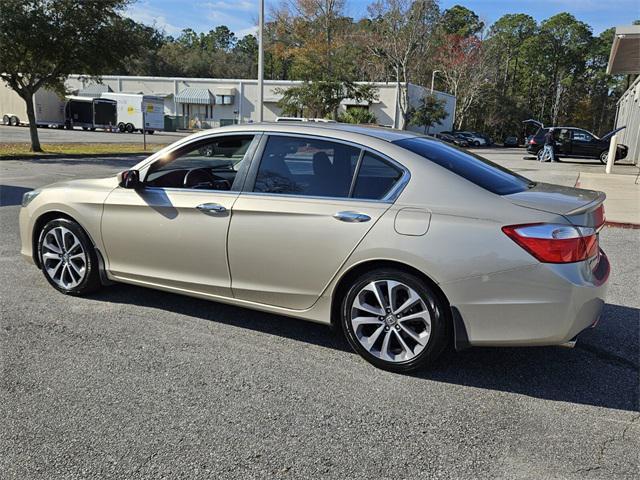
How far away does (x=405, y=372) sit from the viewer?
3543 millimetres

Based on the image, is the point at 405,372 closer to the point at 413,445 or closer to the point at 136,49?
the point at 413,445

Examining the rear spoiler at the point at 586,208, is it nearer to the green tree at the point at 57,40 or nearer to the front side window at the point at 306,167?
the front side window at the point at 306,167

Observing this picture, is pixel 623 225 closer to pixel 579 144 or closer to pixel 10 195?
pixel 10 195

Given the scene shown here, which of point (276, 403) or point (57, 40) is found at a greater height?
point (57, 40)

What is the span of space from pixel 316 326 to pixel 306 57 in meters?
41.0

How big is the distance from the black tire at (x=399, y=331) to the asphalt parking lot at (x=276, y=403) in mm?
98

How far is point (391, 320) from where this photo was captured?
11.6 ft

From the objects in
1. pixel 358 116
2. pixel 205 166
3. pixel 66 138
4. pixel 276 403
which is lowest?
pixel 276 403

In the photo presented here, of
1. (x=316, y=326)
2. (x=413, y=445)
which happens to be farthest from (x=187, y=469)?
(x=316, y=326)

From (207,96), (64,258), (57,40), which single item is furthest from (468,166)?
(207,96)

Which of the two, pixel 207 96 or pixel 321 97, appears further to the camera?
pixel 207 96

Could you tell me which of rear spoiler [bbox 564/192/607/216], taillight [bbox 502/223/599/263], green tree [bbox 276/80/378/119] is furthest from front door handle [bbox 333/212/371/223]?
green tree [bbox 276/80/378/119]

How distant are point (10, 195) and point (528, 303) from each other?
10341 mm

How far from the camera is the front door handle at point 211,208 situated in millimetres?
3975
